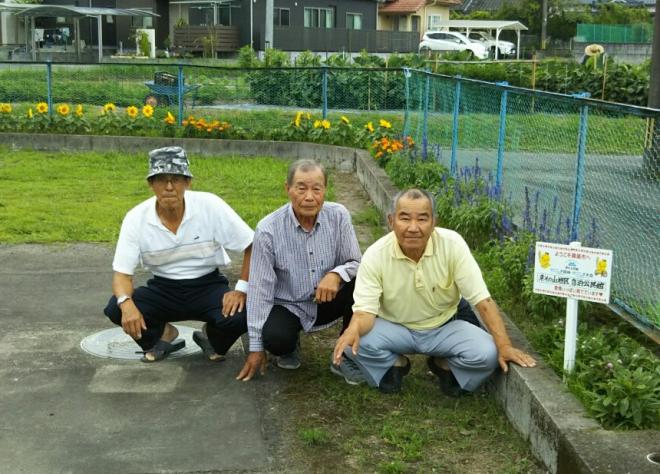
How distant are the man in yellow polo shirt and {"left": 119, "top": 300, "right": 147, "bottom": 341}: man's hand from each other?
45.4 inches

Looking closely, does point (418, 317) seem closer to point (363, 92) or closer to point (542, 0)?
point (363, 92)

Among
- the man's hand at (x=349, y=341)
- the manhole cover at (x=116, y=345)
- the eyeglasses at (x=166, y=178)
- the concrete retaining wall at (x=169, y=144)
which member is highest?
the eyeglasses at (x=166, y=178)

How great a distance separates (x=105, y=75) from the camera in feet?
53.8

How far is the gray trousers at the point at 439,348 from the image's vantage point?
4664 millimetres

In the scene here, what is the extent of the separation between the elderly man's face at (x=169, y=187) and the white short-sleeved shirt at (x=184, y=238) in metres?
0.14

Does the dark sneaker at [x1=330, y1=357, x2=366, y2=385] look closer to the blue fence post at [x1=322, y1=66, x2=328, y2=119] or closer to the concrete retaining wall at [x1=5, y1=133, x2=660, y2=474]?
the concrete retaining wall at [x1=5, y1=133, x2=660, y2=474]

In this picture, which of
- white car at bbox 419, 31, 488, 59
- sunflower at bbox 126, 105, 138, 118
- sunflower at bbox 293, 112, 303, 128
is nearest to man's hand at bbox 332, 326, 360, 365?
sunflower at bbox 293, 112, 303, 128

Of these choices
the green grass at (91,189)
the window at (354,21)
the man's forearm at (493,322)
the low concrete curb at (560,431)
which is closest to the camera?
the low concrete curb at (560,431)

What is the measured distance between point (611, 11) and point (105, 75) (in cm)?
5287

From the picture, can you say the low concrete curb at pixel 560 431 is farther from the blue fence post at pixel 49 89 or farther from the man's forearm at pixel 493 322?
the blue fence post at pixel 49 89

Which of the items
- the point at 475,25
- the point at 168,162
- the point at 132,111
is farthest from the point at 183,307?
the point at 475,25

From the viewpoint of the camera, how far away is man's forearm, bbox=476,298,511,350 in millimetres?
4613

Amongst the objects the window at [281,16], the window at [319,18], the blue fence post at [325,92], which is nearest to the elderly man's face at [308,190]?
the blue fence post at [325,92]

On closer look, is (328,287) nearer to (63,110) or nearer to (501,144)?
(501,144)
